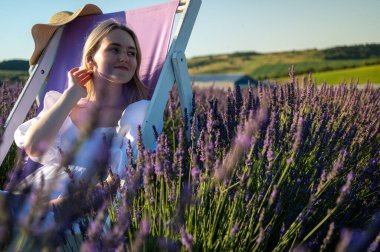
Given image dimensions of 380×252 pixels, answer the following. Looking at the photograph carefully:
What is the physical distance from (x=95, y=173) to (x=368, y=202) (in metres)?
1.37

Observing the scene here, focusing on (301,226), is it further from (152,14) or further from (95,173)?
(152,14)

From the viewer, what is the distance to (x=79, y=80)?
92.7 inches

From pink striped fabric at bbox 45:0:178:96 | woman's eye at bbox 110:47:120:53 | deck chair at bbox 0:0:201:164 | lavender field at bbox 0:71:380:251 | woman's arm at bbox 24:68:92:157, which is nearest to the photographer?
lavender field at bbox 0:71:380:251

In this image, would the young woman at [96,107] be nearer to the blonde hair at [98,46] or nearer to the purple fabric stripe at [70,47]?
the blonde hair at [98,46]

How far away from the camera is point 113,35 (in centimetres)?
242

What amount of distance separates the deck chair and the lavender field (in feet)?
0.74

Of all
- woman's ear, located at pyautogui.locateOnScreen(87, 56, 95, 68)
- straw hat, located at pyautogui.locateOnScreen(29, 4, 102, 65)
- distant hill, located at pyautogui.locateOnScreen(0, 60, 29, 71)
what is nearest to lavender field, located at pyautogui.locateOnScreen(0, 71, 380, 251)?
woman's ear, located at pyautogui.locateOnScreen(87, 56, 95, 68)

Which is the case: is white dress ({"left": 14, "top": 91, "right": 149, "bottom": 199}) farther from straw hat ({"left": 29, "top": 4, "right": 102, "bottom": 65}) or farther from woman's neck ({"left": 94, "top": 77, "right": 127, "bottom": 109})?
straw hat ({"left": 29, "top": 4, "right": 102, "bottom": 65})

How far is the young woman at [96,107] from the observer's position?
213 cm

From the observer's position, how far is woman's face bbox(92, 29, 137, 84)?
2334 mm

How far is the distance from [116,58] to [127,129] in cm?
42

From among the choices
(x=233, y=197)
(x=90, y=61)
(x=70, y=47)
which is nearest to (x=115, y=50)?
(x=90, y=61)

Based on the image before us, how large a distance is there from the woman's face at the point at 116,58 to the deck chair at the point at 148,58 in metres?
0.18

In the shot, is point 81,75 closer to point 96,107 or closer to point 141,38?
point 96,107
